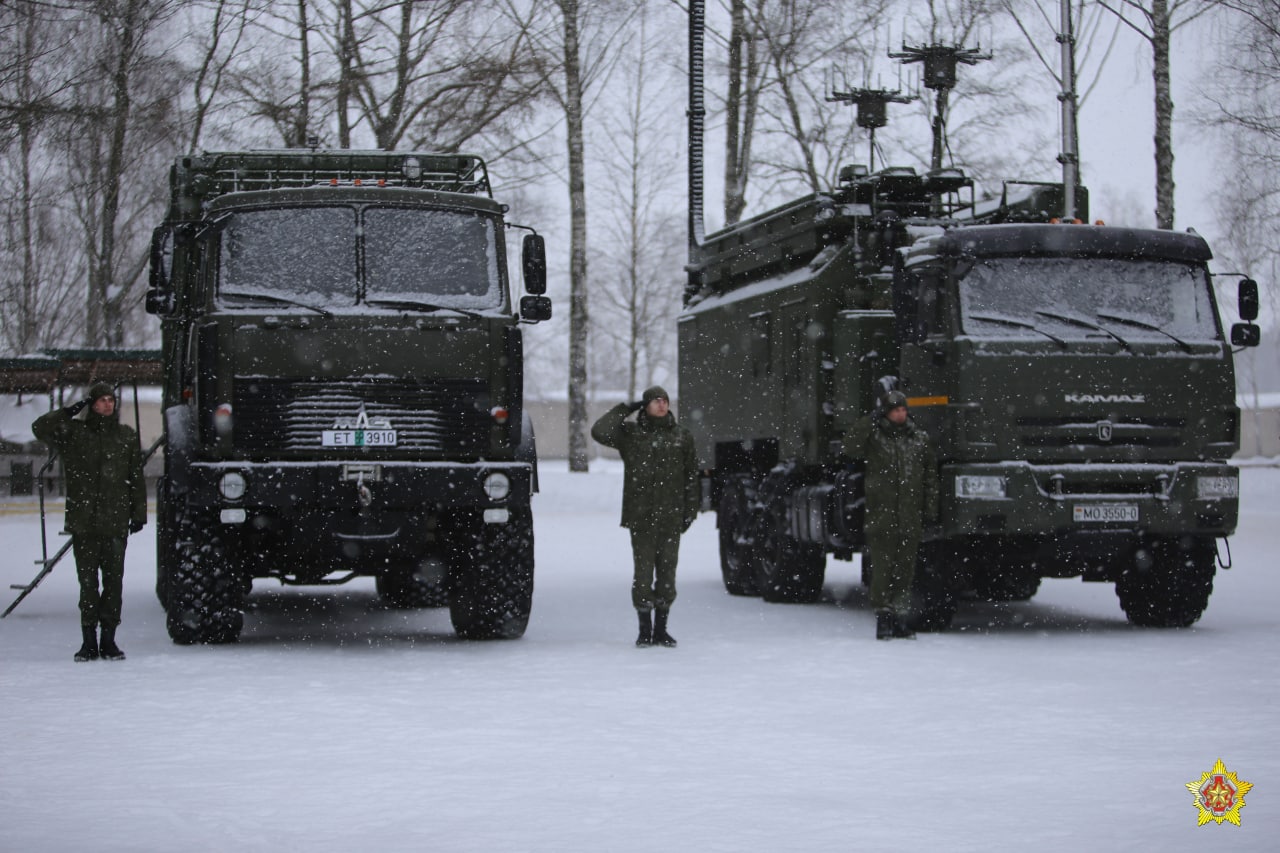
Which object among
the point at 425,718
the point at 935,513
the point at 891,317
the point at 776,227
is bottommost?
the point at 425,718

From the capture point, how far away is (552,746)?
27.3ft

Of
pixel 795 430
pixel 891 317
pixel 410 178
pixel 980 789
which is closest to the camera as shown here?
pixel 980 789

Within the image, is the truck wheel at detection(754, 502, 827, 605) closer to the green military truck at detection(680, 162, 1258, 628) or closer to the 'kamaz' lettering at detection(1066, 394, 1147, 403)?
the green military truck at detection(680, 162, 1258, 628)

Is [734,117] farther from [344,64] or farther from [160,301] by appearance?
[160,301]

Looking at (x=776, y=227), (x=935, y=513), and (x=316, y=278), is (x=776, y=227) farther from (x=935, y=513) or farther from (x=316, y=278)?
(x=316, y=278)

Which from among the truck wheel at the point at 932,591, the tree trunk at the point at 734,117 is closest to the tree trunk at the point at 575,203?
the tree trunk at the point at 734,117

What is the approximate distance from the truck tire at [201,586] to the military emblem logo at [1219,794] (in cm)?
734

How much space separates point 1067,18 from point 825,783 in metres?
21.8

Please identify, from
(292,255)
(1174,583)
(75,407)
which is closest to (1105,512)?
(1174,583)

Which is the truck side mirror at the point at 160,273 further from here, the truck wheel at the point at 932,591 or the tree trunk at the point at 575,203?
the tree trunk at the point at 575,203

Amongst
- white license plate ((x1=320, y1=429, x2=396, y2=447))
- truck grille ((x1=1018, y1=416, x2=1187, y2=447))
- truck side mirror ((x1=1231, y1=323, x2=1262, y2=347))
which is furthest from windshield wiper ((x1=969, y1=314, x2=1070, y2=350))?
white license plate ((x1=320, y1=429, x2=396, y2=447))

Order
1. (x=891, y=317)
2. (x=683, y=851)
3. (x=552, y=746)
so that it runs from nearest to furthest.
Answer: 1. (x=683, y=851)
2. (x=552, y=746)
3. (x=891, y=317)

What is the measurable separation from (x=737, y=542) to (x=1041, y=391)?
5153 mm

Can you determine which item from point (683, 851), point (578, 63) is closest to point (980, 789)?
point (683, 851)
